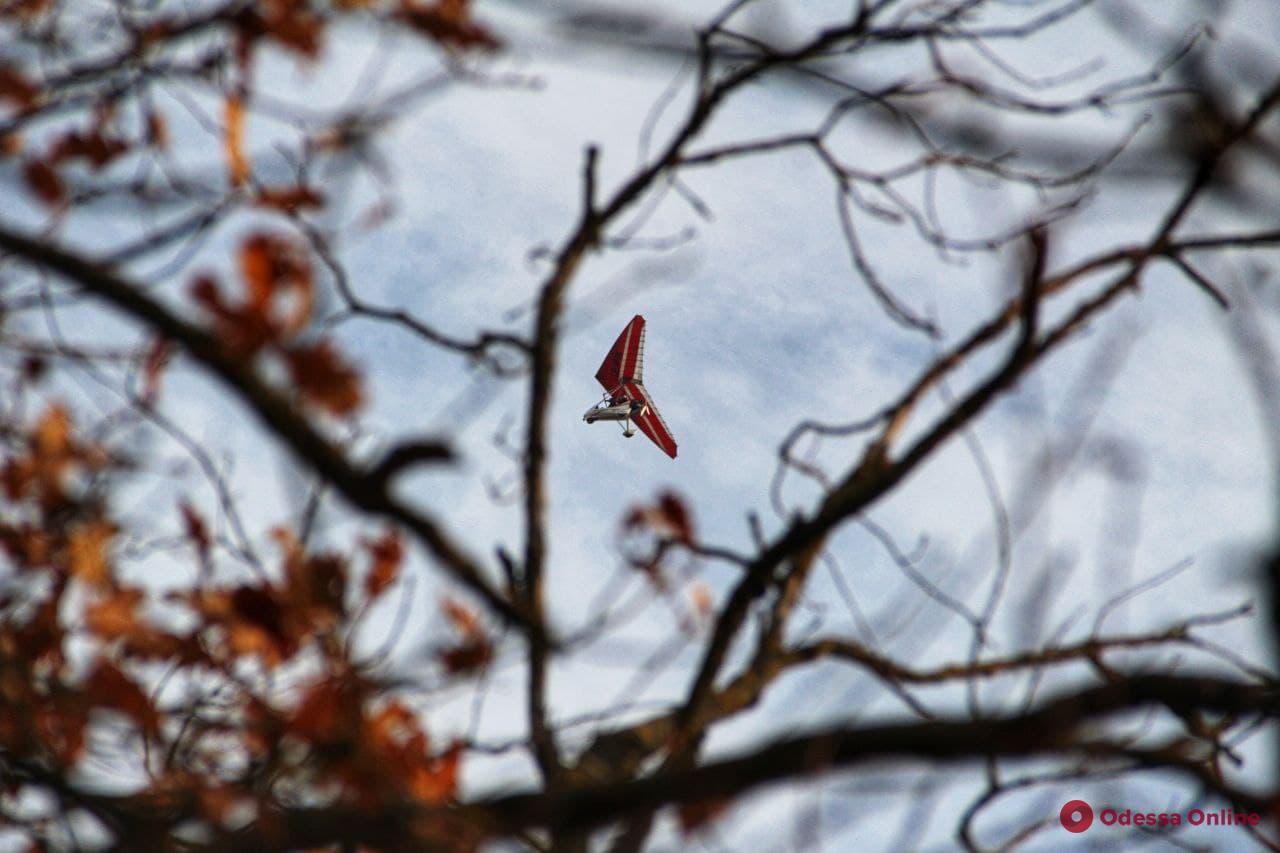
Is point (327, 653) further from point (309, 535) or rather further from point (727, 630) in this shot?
point (727, 630)

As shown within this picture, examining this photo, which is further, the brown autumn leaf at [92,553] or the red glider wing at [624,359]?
the red glider wing at [624,359]

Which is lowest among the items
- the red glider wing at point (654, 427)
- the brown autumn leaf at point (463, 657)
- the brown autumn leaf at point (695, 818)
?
the brown autumn leaf at point (695, 818)

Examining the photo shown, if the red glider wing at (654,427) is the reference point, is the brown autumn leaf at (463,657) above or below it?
below

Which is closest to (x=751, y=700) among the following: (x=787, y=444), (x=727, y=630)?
(x=727, y=630)

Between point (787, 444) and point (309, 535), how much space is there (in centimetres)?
198

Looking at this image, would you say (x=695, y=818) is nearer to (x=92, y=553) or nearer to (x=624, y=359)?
(x=92, y=553)

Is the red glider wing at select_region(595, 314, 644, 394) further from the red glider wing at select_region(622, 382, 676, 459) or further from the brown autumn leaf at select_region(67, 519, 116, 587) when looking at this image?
the brown autumn leaf at select_region(67, 519, 116, 587)

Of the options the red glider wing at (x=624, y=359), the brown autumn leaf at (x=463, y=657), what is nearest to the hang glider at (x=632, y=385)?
the red glider wing at (x=624, y=359)

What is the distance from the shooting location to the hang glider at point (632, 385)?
222 inches

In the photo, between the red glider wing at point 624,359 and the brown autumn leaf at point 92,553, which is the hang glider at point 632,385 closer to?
the red glider wing at point 624,359

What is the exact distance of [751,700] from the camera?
12.0 feet

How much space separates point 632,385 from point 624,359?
0.64 feet

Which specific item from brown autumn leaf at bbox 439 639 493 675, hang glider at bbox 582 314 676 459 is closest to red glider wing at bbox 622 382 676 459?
hang glider at bbox 582 314 676 459

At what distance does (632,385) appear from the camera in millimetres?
5734
